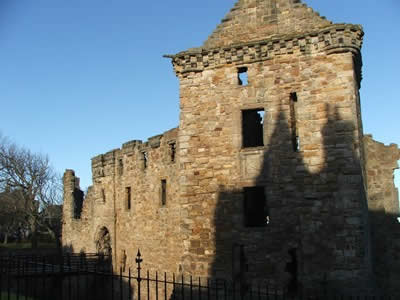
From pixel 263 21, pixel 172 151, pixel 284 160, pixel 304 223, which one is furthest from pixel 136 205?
pixel 263 21

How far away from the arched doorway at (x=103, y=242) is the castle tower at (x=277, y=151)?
1218 cm

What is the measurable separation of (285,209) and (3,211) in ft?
106

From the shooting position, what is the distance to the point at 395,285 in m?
15.6

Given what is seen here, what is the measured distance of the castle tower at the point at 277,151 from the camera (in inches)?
522

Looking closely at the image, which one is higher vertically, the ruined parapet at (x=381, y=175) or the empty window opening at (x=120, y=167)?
the empty window opening at (x=120, y=167)

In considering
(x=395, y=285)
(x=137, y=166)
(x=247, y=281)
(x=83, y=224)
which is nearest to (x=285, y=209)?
(x=247, y=281)

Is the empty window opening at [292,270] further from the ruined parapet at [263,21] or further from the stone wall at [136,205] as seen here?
the ruined parapet at [263,21]

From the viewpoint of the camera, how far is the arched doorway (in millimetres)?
26109

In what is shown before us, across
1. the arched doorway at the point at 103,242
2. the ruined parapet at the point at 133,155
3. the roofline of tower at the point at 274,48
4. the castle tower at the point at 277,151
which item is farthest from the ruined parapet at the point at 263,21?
the arched doorway at the point at 103,242

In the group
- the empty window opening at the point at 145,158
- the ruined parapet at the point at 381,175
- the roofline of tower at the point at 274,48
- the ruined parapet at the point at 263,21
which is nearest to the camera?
the roofline of tower at the point at 274,48

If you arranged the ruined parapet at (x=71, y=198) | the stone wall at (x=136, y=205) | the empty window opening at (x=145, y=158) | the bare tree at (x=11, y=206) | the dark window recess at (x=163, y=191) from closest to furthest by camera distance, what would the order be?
the stone wall at (x=136, y=205) < the dark window recess at (x=163, y=191) < the empty window opening at (x=145, y=158) < the ruined parapet at (x=71, y=198) < the bare tree at (x=11, y=206)

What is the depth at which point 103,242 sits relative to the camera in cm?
2644

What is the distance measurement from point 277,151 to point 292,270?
348 centimetres

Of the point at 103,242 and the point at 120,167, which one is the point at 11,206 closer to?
the point at 103,242
